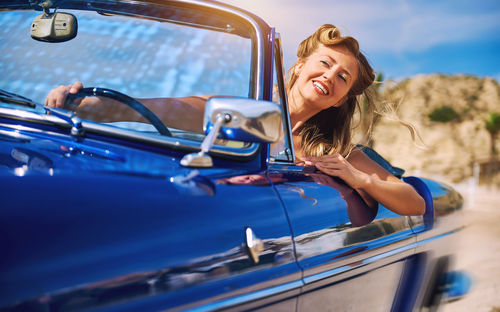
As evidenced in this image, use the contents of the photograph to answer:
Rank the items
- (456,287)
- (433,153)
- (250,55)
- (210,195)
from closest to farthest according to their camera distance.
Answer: (210,195), (250,55), (456,287), (433,153)

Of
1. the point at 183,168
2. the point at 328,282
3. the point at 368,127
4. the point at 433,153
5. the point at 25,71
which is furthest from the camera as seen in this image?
the point at 433,153

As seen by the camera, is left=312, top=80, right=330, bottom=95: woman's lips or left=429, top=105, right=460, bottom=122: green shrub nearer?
left=312, top=80, right=330, bottom=95: woman's lips

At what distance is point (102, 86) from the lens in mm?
1768

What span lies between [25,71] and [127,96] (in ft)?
1.35

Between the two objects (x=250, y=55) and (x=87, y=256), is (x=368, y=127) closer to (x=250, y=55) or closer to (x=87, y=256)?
(x=250, y=55)

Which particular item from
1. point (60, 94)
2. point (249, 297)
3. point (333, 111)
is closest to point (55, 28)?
point (60, 94)

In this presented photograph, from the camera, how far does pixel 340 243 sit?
1749 millimetres

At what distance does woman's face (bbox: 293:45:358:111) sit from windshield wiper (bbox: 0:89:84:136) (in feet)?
4.06

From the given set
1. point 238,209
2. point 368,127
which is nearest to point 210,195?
point 238,209

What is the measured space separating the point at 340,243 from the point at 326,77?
994 mm

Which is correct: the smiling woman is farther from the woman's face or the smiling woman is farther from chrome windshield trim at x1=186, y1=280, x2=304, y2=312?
chrome windshield trim at x1=186, y1=280, x2=304, y2=312

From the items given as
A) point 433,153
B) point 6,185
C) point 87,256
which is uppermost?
point 433,153

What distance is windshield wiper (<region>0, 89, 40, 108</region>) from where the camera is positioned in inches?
64.4


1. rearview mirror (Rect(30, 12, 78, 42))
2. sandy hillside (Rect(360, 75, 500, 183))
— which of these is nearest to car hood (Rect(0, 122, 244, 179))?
rearview mirror (Rect(30, 12, 78, 42))
